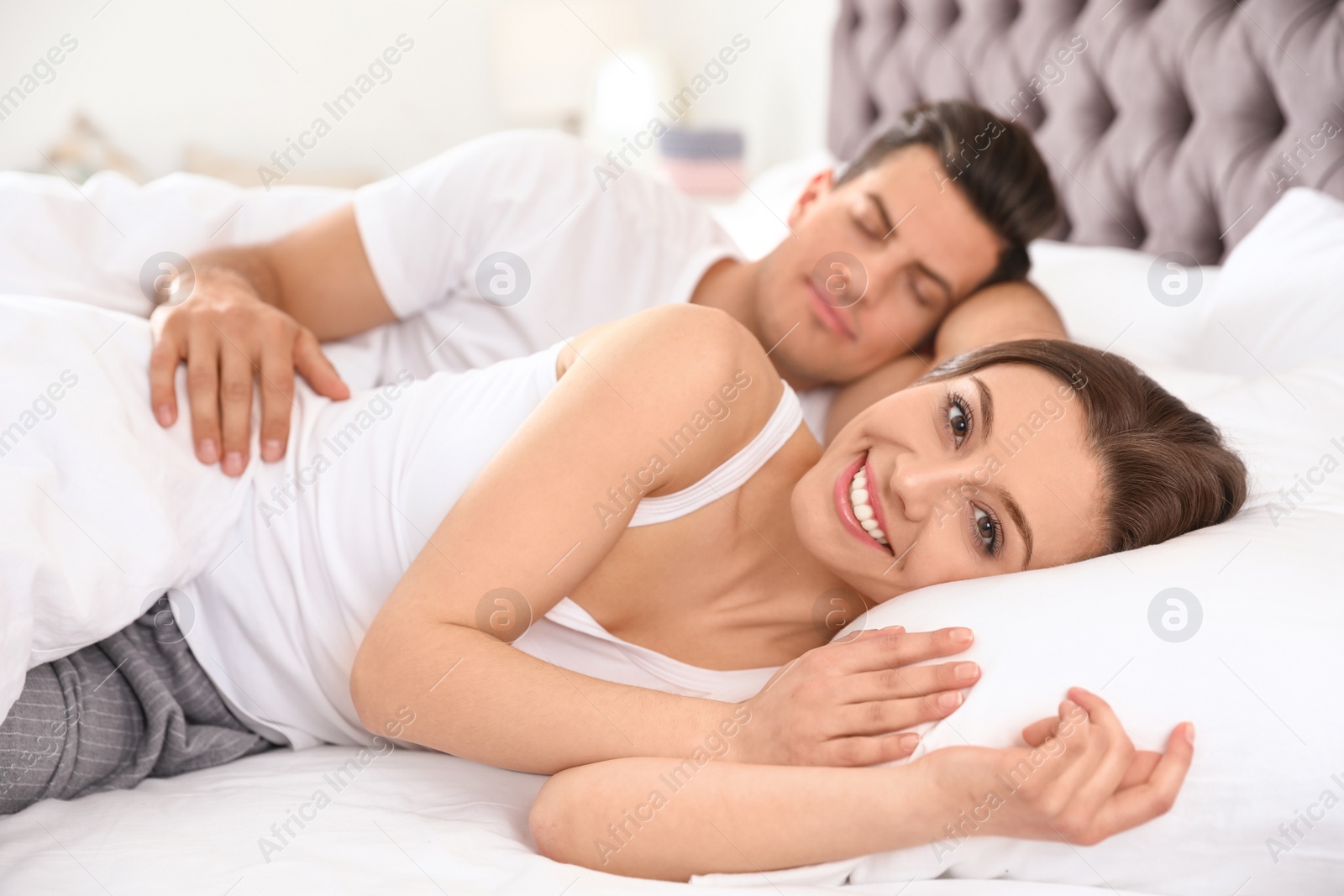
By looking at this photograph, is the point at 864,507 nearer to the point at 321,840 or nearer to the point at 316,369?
the point at 321,840

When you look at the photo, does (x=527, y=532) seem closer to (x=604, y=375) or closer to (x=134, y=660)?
(x=604, y=375)

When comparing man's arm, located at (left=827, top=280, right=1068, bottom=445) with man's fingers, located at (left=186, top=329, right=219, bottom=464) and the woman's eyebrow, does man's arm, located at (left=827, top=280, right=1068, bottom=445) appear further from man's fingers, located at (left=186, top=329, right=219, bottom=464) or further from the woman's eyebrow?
man's fingers, located at (left=186, top=329, right=219, bottom=464)

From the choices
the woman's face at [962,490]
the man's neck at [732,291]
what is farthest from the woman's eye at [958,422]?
the man's neck at [732,291]

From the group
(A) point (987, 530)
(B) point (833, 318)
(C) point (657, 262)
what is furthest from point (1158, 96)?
(A) point (987, 530)

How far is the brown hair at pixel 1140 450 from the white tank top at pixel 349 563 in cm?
31

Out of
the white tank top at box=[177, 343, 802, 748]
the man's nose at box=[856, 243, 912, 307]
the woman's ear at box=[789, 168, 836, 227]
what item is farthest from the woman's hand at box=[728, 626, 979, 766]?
the woman's ear at box=[789, 168, 836, 227]

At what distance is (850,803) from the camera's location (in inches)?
31.0

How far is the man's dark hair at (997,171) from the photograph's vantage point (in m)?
1.62

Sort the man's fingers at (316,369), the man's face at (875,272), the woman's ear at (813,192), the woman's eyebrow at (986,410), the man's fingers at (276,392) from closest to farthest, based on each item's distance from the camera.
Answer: the woman's eyebrow at (986,410) < the man's fingers at (276,392) < the man's fingers at (316,369) < the man's face at (875,272) < the woman's ear at (813,192)

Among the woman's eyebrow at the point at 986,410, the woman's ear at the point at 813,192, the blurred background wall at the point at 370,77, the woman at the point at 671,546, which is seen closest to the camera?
the woman at the point at 671,546

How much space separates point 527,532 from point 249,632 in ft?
1.42

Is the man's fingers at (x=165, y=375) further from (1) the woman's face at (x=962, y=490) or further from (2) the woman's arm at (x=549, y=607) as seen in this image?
(1) the woman's face at (x=962, y=490)

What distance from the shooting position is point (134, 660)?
1085 mm

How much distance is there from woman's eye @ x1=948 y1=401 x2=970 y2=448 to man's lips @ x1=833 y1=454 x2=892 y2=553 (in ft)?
0.31
